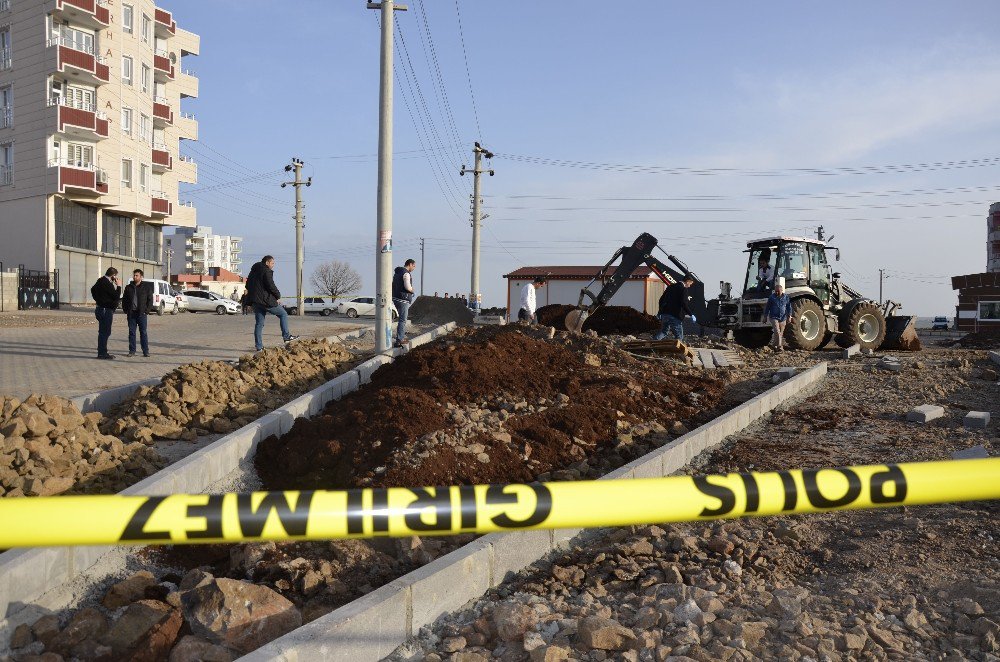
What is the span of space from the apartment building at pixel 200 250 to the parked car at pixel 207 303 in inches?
2485

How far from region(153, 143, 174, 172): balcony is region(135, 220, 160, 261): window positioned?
3.67m

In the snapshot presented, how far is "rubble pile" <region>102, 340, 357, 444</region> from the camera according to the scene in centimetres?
714

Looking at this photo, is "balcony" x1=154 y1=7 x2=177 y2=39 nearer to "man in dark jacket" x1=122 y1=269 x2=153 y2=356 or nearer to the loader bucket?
"man in dark jacket" x1=122 y1=269 x2=153 y2=356

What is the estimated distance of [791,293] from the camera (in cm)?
1667

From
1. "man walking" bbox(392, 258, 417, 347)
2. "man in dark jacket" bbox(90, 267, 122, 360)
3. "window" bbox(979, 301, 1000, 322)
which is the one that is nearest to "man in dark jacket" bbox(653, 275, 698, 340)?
"man walking" bbox(392, 258, 417, 347)

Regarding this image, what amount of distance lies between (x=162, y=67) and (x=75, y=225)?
13704 mm

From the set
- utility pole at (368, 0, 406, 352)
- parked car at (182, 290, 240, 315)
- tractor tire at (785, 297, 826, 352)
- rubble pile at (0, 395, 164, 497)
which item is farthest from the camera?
parked car at (182, 290, 240, 315)

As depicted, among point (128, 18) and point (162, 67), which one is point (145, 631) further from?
point (162, 67)

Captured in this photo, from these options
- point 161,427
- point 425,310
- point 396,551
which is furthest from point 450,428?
point 425,310

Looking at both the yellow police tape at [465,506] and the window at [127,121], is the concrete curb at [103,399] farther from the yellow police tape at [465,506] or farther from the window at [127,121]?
the window at [127,121]

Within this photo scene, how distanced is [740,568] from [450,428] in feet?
10.3

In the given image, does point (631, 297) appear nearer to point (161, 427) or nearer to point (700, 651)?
point (161, 427)

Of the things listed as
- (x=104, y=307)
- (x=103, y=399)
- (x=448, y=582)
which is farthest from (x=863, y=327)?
(x=448, y=582)

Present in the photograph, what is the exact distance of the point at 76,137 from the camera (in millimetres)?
37344
